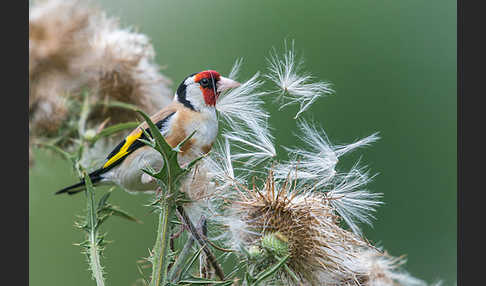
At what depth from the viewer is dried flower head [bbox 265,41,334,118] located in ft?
4.69

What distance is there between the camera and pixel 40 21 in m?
2.29

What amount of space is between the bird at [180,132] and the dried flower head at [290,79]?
18 centimetres

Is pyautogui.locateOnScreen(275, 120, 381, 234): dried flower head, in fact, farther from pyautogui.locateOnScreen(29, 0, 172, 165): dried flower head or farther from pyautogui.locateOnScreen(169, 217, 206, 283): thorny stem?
pyautogui.locateOnScreen(29, 0, 172, 165): dried flower head

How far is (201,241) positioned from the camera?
4.43ft

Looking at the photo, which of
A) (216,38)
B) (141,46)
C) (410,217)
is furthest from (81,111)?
(410,217)

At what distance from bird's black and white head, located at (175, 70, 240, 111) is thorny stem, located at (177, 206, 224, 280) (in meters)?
0.46

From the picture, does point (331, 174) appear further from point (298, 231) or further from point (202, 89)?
point (202, 89)

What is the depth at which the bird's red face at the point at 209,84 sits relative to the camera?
1.69 m

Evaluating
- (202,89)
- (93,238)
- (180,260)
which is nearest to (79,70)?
(202,89)

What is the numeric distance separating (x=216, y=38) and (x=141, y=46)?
196 centimetres

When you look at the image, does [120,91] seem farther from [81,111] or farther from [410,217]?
[410,217]

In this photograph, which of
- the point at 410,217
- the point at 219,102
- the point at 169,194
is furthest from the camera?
the point at 410,217

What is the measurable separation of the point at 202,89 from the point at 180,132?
0.16 metres

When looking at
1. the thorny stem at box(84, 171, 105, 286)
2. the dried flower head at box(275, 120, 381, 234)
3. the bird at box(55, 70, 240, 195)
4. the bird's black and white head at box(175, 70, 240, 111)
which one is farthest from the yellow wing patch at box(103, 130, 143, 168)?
the dried flower head at box(275, 120, 381, 234)
